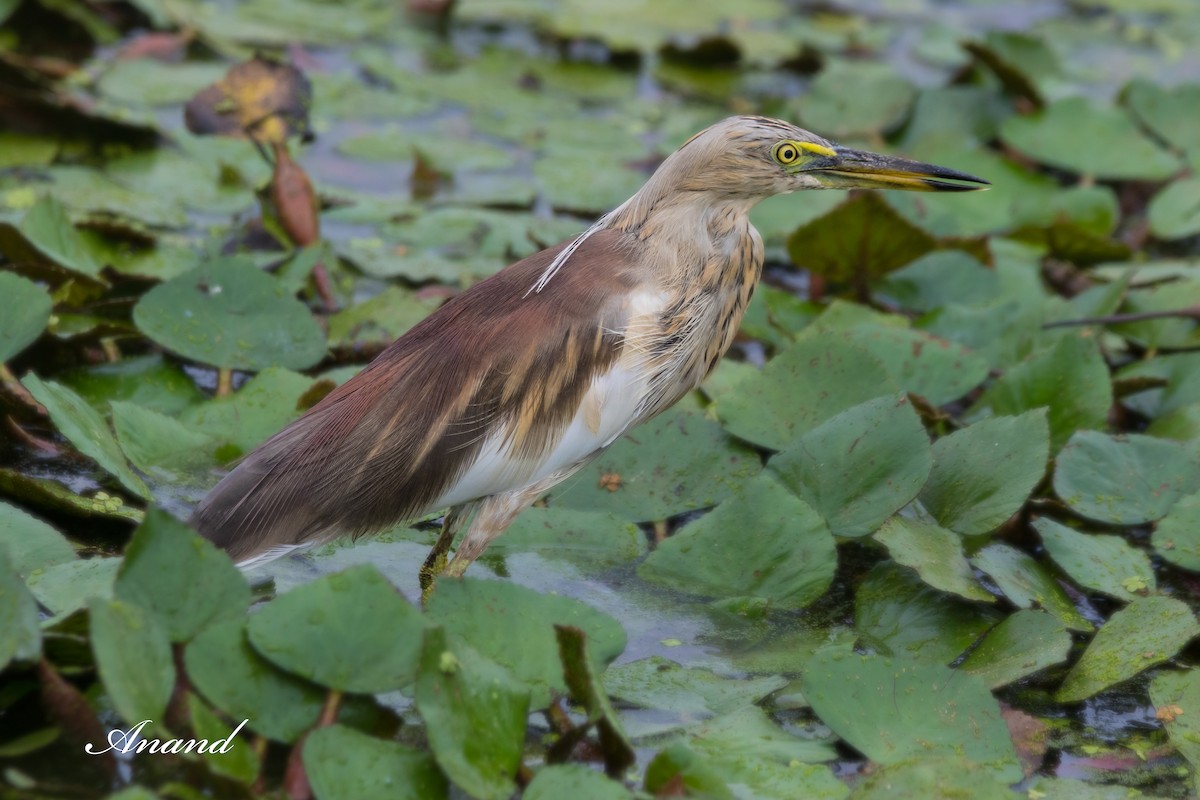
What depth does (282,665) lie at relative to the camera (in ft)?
8.09

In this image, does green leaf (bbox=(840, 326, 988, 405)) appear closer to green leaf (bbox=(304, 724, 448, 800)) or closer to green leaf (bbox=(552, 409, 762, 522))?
green leaf (bbox=(552, 409, 762, 522))

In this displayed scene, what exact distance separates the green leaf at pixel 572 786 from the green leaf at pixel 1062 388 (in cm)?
181

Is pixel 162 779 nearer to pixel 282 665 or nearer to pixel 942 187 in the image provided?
pixel 282 665

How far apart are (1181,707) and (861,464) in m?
0.84

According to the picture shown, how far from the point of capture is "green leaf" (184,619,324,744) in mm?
2459

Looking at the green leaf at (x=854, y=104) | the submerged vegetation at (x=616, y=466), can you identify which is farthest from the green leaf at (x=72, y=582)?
the green leaf at (x=854, y=104)

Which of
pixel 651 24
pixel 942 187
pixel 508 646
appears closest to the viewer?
pixel 508 646

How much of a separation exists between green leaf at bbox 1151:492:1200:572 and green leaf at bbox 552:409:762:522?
966 millimetres

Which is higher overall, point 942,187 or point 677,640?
point 942,187

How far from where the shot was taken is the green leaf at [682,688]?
2.86 metres

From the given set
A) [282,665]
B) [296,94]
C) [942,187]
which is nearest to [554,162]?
[296,94]

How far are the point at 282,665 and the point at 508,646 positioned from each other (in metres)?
0.46

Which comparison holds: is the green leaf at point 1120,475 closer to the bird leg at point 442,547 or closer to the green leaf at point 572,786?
the bird leg at point 442,547
